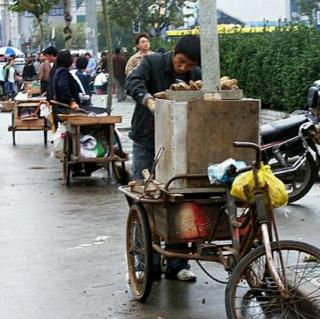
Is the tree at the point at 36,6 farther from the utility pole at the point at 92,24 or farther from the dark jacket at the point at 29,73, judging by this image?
the dark jacket at the point at 29,73

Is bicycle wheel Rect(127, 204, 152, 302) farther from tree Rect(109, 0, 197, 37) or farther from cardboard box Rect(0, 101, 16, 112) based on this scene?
tree Rect(109, 0, 197, 37)

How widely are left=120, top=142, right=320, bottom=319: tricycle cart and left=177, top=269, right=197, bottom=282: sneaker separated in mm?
456

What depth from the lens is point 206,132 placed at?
5.99m

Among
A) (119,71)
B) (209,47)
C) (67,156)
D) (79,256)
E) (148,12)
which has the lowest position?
(79,256)

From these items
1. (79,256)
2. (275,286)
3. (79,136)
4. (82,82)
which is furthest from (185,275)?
(82,82)

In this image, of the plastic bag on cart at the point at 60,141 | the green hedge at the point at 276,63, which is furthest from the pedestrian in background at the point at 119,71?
the plastic bag on cart at the point at 60,141

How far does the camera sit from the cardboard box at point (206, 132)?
597cm

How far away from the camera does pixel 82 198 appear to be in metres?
11.3

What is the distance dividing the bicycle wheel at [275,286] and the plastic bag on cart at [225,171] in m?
0.58

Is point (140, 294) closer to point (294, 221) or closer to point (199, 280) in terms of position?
point (199, 280)

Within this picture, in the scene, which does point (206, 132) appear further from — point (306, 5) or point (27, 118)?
point (306, 5)

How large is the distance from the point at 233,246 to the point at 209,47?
1682mm

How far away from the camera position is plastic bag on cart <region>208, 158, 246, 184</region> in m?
5.70

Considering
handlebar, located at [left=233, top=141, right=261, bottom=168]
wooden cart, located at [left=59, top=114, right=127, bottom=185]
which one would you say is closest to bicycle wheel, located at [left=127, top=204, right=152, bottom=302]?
handlebar, located at [left=233, top=141, right=261, bottom=168]
